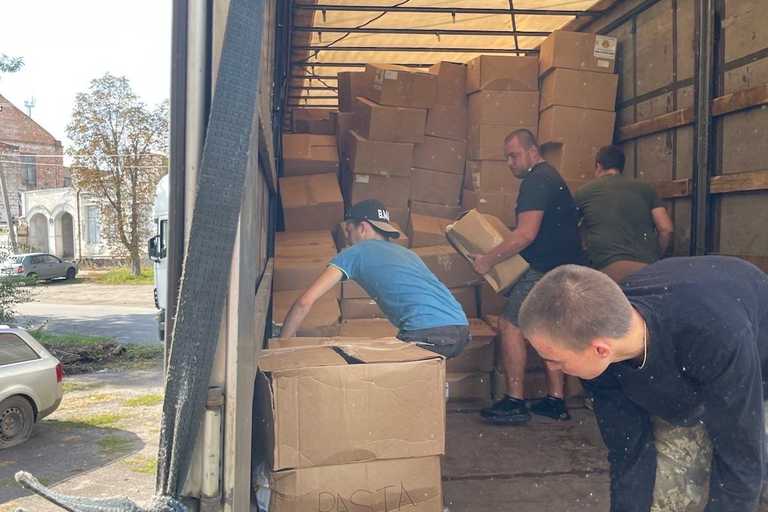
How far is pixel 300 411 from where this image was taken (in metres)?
1.84

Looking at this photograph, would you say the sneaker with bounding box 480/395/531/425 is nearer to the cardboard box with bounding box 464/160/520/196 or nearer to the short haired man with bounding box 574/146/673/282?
the short haired man with bounding box 574/146/673/282

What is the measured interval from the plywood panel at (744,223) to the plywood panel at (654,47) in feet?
3.12

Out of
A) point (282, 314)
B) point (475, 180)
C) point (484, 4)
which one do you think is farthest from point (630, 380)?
point (484, 4)

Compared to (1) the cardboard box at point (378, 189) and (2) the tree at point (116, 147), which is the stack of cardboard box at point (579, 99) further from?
(2) the tree at point (116, 147)

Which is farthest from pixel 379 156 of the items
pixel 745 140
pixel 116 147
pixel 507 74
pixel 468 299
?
pixel 116 147

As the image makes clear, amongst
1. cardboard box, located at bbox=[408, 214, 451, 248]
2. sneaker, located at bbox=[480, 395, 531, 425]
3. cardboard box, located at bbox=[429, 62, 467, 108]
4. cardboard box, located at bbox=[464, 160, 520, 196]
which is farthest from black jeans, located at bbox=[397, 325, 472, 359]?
cardboard box, located at bbox=[429, 62, 467, 108]

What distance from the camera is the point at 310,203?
4.73 metres

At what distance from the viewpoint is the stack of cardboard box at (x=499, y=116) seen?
482 centimetres

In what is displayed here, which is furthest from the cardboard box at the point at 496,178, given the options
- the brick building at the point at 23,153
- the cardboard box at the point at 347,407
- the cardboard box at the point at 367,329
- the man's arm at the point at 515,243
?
the brick building at the point at 23,153

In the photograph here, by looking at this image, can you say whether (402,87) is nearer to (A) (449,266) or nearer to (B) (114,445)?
(A) (449,266)

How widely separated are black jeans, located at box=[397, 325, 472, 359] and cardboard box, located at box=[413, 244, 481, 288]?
5.16ft

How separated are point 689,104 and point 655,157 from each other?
461 millimetres

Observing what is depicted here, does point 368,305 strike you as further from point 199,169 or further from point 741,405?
point 199,169

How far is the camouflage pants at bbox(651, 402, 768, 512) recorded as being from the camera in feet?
6.48
